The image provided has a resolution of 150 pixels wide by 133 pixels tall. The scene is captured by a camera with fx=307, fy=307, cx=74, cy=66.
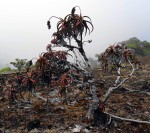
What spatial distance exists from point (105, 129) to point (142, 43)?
56668 mm

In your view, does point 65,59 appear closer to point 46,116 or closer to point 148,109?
point 46,116

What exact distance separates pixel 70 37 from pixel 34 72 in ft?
6.56

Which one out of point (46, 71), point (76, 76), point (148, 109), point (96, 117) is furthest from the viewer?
point (148, 109)

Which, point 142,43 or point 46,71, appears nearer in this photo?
point 46,71

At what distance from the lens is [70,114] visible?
45.3ft

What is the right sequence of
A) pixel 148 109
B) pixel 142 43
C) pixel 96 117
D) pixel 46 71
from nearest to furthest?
pixel 46 71
pixel 96 117
pixel 148 109
pixel 142 43

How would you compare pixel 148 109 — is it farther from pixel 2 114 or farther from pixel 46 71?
pixel 2 114

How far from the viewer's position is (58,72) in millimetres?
12492

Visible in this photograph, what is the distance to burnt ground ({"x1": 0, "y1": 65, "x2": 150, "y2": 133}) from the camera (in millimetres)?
12344

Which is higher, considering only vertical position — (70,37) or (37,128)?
(70,37)

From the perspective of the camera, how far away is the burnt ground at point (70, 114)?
1234 cm

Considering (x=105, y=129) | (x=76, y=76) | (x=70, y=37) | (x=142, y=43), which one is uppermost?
(x=142, y=43)

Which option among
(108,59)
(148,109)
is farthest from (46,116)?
(148,109)

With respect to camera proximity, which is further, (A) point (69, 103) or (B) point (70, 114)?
(A) point (69, 103)
